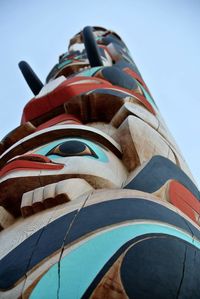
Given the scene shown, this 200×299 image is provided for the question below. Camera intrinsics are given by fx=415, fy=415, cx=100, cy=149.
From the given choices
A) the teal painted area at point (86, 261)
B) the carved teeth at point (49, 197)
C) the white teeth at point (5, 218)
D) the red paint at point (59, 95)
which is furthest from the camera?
the red paint at point (59, 95)

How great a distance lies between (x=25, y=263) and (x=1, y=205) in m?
0.86

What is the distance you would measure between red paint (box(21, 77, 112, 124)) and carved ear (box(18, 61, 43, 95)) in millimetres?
1540

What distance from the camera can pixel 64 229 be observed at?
1.35 meters

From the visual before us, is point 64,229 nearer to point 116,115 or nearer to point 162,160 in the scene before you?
point 162,160

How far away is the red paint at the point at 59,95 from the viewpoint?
3627mm

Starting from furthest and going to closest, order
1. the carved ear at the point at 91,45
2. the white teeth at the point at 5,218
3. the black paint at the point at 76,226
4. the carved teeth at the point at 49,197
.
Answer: the carved ear at the point at 91,45 → the white teeth at the point at 5,218 → the carved teeth at the point at 49,197 → the black paint at the point at 76,226

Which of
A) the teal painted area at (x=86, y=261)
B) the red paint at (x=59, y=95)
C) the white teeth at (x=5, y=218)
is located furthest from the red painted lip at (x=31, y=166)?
the red paint at (x=59, y=95)

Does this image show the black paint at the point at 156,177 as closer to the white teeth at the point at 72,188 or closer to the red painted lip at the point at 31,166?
the white teeth at the point at 72,188

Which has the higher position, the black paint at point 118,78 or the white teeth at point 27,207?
the black paint at point 118,78

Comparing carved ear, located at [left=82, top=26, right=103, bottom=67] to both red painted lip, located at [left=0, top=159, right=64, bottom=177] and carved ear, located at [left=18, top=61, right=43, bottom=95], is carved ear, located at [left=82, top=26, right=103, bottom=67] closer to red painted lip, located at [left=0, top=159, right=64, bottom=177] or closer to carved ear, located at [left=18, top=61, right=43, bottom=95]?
carved ear, located at [left=18, top=61, right=43, bottom=95]

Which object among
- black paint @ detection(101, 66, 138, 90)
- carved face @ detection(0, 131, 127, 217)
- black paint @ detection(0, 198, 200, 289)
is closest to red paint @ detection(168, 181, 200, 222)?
carved face @ detection(0, 131, 127, 217)

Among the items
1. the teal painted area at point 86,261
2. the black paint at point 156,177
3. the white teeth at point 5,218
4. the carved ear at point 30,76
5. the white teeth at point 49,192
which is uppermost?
the carved ear at point 30,76

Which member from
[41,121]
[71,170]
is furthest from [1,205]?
[41,121]

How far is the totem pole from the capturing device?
1109 mm
